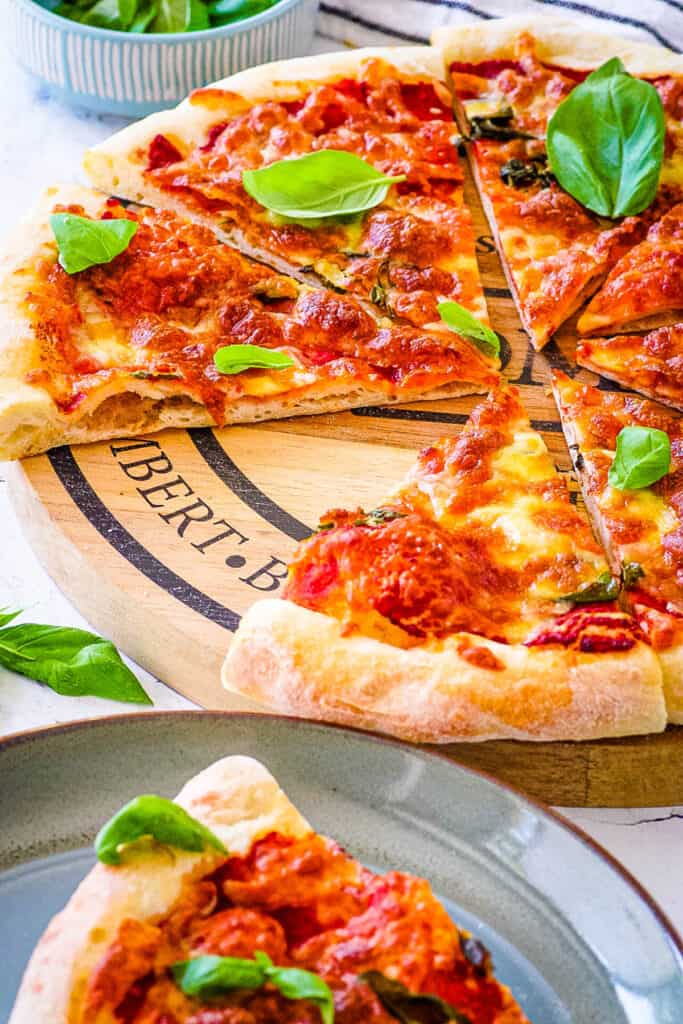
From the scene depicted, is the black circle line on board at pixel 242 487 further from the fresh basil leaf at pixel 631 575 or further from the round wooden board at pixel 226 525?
the fresh basil leaf at pixel 631 575

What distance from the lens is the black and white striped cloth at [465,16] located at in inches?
270

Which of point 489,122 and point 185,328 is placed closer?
point 185,328

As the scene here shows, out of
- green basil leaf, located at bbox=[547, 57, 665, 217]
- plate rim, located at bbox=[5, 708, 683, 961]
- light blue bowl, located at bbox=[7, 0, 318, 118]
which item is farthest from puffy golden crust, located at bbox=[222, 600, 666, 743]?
light blue bowl, located at bbox=[7, 0, 318, 118]

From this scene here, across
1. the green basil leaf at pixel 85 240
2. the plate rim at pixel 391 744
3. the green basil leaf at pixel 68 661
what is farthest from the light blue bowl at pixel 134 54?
the plate rim at pixel 391 744

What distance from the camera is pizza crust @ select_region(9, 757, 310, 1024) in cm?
298

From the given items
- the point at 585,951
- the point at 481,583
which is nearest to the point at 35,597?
the point at 481,583

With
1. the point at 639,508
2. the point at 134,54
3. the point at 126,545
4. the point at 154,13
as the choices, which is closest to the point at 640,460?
the point at 639,508

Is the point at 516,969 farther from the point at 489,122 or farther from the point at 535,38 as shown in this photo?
the point at 535,38

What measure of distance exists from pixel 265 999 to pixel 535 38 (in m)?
5.02

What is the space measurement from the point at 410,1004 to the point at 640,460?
2315mm

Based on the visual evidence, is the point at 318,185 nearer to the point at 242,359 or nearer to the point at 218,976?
the point at 242,359

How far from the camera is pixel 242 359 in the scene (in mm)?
5078

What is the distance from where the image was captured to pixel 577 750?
154 inches

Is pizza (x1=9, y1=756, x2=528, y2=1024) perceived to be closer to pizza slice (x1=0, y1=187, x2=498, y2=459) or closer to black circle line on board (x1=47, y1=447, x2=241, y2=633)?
black circle line on board (x1=47, y1=447, x2=241, y2=633)
